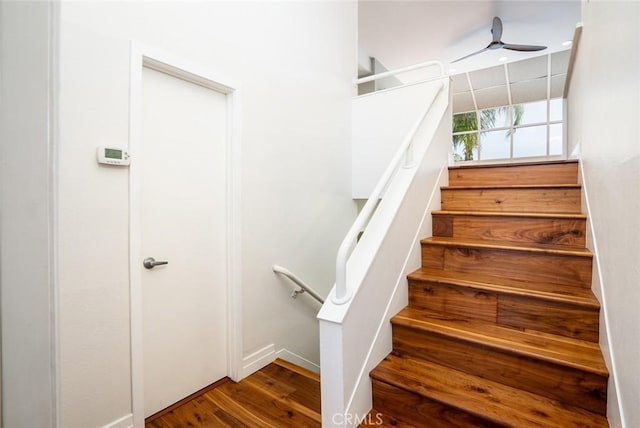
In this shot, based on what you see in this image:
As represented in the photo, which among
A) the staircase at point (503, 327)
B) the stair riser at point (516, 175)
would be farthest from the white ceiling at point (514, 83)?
the staircase at point (503, 327)

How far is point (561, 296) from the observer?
144 centimetres

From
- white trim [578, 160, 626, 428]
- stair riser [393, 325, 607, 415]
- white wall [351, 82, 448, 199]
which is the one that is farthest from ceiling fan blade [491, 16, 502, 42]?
stair riser [393, 325, 607, 415]

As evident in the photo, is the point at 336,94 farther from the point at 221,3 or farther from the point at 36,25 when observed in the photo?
the point at 36,25

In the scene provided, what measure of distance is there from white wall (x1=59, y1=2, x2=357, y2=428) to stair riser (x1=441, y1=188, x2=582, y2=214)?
1077mm

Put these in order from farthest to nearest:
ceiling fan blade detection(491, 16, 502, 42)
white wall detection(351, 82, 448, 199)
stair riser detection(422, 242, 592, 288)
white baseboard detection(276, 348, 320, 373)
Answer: ceiling fan blade detection(491, 16, 502, 42)
white wall detection(351, 82, 448, 199)
white baseboard detection(276, 348, 320, 373)
stair riser detection(422, 242, 592, 288)

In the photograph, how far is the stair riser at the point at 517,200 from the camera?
1988 millimetres

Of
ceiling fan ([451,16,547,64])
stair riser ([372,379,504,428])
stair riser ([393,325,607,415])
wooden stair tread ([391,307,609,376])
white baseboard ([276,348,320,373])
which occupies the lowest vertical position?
white baseboard ([276,348,320,373])

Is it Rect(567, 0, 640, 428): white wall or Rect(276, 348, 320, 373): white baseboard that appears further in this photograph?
Rect(276, 348, 320, 373): white baseboard

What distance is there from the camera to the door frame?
1493mm

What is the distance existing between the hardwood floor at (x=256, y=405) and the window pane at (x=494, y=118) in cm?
543

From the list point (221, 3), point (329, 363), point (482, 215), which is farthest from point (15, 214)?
point (482, 215)

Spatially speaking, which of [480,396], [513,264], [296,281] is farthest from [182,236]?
[513,264]

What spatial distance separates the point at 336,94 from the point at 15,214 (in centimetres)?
291

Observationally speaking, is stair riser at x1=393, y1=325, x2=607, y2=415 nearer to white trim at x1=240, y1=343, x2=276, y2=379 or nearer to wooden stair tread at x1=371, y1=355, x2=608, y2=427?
wooden stair tread at x1=371, y1=355, x2=608, y2=427
